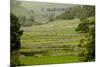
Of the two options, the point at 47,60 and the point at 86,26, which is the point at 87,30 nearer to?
the point at 86,26

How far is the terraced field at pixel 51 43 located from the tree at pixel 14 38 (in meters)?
0.05

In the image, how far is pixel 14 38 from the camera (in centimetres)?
212

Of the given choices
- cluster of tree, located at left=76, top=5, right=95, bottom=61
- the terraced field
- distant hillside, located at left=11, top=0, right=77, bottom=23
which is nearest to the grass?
the terraced field

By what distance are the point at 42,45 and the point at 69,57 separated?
0.35m

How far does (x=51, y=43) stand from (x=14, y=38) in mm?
417

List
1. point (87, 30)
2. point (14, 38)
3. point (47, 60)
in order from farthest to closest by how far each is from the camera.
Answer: point (87, 30), point (47, 60), point (14, 38)

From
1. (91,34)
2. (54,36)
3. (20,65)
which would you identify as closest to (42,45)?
(54,36)

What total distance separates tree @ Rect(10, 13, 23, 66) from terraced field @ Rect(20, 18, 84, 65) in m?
0.05

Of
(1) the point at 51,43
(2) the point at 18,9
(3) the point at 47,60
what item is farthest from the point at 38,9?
(3) the point at 47,60

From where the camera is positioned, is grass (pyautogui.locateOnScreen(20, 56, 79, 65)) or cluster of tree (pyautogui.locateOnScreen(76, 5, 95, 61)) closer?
grass (pyautogui.locateOnScreen(20, 56, 79, 65))

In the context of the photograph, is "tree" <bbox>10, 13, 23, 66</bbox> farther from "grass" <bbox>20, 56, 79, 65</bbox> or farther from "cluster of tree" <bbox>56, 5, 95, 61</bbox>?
"cluster of tree" <bbox>56, 5, 95, 61</bbox>

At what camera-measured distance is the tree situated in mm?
2109

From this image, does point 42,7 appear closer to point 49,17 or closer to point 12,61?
point 49,17

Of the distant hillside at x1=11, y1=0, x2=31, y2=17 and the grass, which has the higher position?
the distant hillside at x1=11, y1=0, x2=31, y2=17
